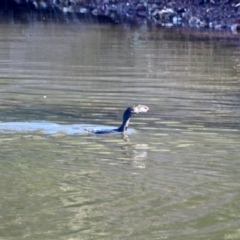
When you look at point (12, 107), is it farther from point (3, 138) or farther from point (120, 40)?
point (120, 40)

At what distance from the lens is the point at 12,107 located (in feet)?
46.3

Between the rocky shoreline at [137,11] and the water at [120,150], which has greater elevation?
the water at [120,150]

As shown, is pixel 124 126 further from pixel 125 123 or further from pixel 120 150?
pixel 120 150

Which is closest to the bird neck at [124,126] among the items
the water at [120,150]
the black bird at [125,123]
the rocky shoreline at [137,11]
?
the black bird at [125,123]

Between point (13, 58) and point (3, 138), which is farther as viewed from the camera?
point (13, 58)

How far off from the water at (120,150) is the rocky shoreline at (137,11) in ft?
39.6

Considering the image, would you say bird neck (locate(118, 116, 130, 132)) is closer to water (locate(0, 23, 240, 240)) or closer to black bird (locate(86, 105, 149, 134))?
black bird (locate(86, 105, 149, 134))

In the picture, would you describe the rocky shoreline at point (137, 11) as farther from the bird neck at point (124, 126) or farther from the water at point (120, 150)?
the bird neck at point (124, 126)

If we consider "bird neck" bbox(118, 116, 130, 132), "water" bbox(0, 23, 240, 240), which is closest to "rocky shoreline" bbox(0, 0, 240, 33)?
"water" bbox(0, 23, 240, 240)

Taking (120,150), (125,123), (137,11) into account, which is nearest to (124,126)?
(125,123)

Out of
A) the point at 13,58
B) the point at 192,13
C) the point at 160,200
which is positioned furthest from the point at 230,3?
the point at 160,200

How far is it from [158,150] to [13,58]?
36.4ft

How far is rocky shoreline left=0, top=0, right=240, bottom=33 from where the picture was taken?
34.3 m

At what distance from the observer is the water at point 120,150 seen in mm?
7840
